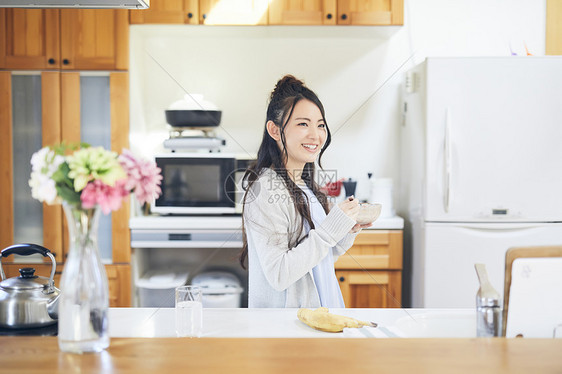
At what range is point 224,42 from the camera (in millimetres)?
3525

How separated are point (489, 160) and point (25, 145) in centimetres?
252

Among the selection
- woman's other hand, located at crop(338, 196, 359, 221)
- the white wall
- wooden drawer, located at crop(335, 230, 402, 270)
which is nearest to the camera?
woman's other hand, located at crop(338, 196, 359, 221)

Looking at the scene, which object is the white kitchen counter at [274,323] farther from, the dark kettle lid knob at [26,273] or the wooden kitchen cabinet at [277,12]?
the wooden kitchen cabinet at [277,12]

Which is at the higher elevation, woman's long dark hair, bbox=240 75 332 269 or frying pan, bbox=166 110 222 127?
frying pan, bbox=166 110 222 127

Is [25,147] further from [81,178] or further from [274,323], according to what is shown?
Result: [81,178]

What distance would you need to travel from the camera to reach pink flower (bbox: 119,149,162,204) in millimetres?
949

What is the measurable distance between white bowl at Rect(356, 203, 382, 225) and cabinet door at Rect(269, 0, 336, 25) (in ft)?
5.86

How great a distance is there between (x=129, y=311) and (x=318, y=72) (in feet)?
7.71

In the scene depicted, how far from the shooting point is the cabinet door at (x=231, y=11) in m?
3.12

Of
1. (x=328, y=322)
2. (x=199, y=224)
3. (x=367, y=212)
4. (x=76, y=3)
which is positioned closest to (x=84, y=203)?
(x=328, y=322)

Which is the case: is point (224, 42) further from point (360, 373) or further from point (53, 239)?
point (360, 373)

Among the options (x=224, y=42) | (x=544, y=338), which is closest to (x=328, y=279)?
(x=544, y=338)

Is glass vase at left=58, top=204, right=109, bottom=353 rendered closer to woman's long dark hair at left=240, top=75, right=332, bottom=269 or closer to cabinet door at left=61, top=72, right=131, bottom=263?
woman's long dark hair at left=240, top=75, right=332, bottom=269

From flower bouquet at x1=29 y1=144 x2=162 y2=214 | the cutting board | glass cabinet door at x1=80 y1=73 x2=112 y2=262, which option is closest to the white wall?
glass cabinet door at x1=80 y1=73 x2=112 y2=262
